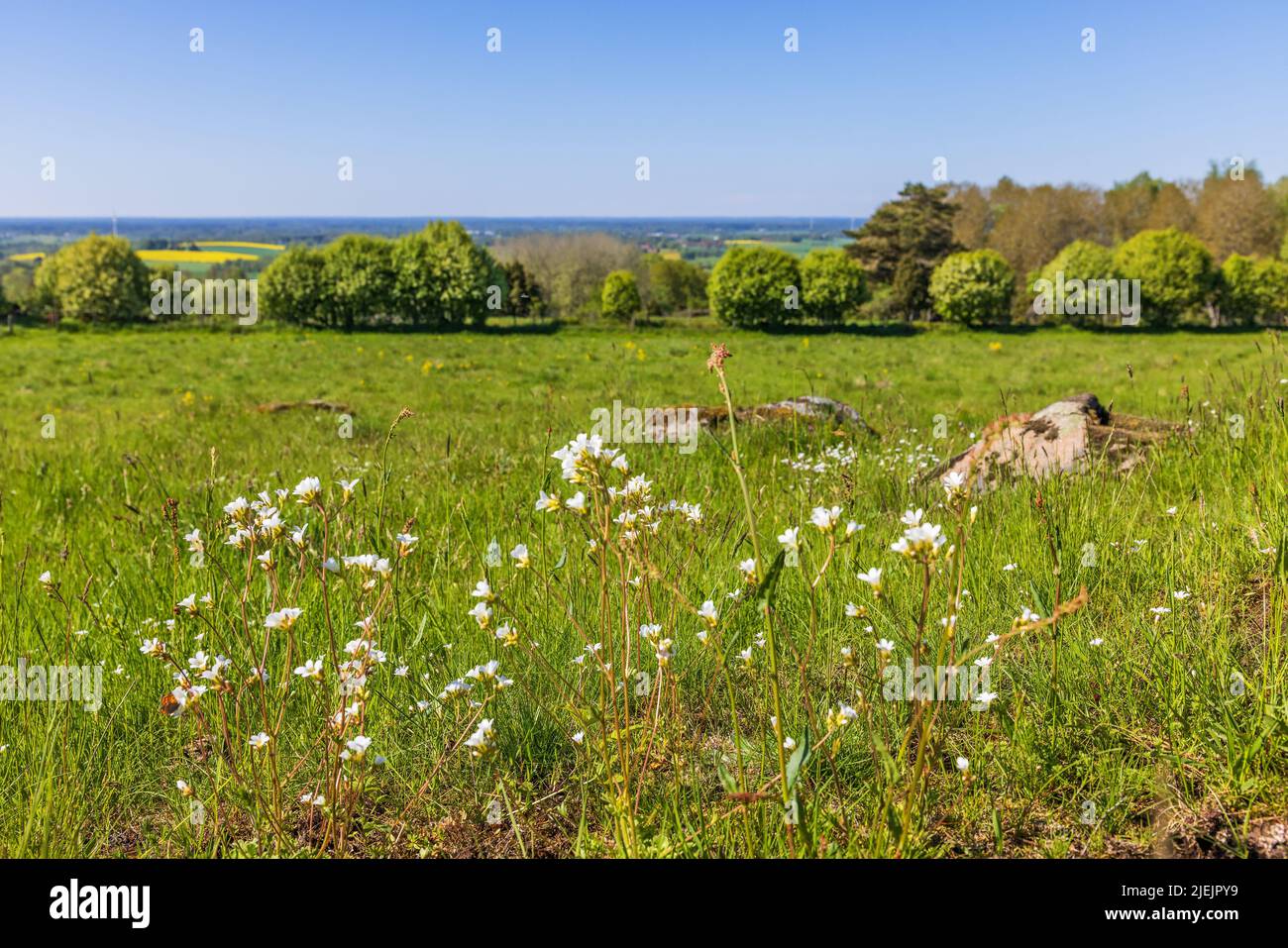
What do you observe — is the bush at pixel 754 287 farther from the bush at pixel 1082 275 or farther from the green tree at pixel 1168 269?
the green tree at pixel 1168 269

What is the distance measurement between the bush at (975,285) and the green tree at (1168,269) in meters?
6.71

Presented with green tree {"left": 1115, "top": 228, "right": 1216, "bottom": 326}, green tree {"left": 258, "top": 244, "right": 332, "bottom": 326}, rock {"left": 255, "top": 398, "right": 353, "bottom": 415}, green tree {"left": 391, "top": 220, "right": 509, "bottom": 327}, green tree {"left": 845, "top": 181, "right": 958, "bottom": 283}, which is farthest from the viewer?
green tree {"left": 845, "top": 181, "right": 958, "bottom": 283}

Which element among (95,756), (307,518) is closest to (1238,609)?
(95,756)

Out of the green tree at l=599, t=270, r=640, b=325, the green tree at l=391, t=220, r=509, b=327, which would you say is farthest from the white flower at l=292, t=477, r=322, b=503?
the green tree at l=599, t=270, r=640, b=325

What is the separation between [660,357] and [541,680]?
24270 mm

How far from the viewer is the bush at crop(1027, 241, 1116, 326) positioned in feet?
152

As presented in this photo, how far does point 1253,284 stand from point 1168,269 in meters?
7.23

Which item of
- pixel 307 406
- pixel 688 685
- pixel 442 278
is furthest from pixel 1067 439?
pixel 442 278

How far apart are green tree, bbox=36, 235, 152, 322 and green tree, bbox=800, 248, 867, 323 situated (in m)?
38.2

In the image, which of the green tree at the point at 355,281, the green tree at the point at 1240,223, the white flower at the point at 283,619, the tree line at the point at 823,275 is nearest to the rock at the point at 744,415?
the white flower at the point at 283,619

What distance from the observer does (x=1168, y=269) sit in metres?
47.6

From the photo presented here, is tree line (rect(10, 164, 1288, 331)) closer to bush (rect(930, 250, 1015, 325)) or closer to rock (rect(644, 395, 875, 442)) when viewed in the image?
bush (rect(930, 250, 1015, 325))

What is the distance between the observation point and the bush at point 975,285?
155 feet
